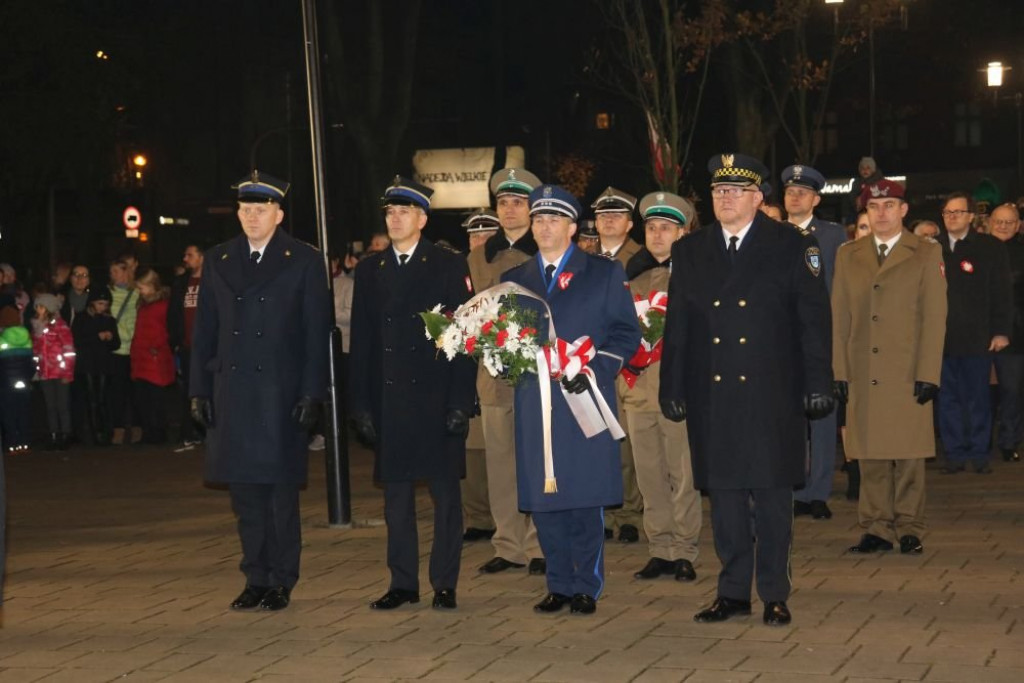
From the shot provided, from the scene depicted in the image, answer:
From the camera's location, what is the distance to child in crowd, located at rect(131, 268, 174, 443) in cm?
1883

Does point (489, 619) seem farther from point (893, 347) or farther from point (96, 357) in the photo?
point (96, 357)

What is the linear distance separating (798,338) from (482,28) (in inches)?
2480

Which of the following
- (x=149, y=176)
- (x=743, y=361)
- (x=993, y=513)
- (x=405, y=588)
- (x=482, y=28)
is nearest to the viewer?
(x=743, y=361)

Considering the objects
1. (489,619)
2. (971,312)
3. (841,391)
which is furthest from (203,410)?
(971,312)

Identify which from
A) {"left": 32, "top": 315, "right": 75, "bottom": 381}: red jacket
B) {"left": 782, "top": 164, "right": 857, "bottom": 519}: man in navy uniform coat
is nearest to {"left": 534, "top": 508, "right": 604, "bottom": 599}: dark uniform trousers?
{"left": 782, "top": 164, "right": 857, "bottom": 519}: man in navy uniform coat

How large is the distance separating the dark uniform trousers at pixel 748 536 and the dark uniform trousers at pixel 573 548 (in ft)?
1.98

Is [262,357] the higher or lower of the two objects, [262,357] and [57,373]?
the higher

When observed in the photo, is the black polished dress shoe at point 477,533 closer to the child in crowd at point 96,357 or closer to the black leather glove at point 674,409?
the black leather glove at point 674,409

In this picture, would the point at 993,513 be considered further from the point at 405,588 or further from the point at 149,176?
the point at 149,176

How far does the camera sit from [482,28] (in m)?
70.1

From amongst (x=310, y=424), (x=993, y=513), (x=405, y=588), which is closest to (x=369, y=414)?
(x=310, y=424)

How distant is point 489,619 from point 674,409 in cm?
137

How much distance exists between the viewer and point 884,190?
34.7 feet

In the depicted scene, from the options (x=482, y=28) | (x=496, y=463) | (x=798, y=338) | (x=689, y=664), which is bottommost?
(x=689, y=664)
